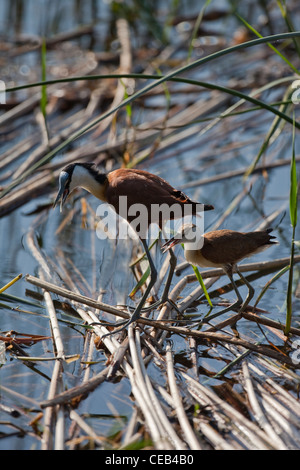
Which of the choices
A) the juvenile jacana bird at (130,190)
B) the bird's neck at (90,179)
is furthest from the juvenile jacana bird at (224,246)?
the bird's neck at (90,179)

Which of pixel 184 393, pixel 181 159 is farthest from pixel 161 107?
pixel 184 393

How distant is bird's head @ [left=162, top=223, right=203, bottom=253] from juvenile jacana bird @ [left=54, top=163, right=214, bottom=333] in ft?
Answer: 0.33

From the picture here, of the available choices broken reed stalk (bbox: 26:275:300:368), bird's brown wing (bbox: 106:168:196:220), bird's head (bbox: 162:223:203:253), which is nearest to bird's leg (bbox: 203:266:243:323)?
broken reed stalk (bbox: 26:275:300:368)

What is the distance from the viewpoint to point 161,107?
21.4ft

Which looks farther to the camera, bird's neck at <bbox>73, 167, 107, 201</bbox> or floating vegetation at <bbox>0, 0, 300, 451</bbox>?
bird's neck at <bbox>73, 167, 107, 201</bbox>

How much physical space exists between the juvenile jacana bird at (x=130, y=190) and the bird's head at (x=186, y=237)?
10 cm

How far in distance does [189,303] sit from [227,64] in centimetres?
456

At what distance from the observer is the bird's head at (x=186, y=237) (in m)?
3.38

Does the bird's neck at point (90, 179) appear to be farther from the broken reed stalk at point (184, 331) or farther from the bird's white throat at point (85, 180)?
the broken reed stalk at point (184, 331)

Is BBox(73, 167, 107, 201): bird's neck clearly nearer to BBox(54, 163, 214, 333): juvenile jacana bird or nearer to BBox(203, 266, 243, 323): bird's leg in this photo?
BBox(54, 163, 214, 333): juvenile jacana bird

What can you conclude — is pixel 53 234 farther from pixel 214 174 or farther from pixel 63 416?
pixel 63 416

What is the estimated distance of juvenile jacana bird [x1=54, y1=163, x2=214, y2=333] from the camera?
3281 mm

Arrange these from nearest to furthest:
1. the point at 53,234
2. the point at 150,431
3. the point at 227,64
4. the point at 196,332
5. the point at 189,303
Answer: the point at 150,431
the point at 196,332
the point at 189,303
the point at 53,234
the point at 227,64

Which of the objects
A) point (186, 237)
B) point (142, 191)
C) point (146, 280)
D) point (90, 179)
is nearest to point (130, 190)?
point (142, 191)
